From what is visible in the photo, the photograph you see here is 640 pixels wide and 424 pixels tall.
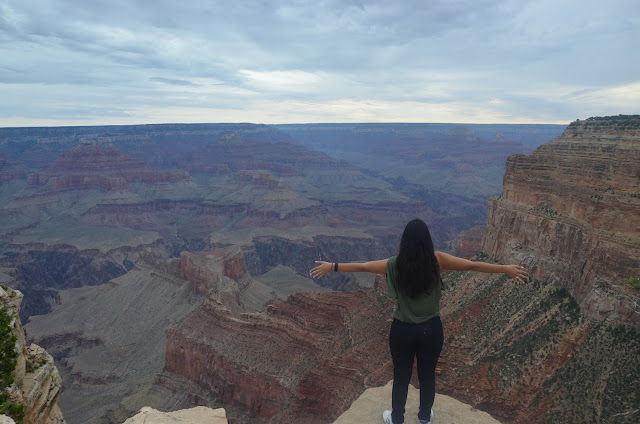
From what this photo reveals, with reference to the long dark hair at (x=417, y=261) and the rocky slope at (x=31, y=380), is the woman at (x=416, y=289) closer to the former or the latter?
the long dark hair at (x=417, y=261)

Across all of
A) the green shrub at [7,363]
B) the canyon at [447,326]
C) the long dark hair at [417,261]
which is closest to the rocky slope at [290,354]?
the canyon at [447,326]

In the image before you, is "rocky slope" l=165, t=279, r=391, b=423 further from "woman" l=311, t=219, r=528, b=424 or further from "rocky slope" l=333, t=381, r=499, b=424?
"woman" l=311, t=219, r=528, b=424

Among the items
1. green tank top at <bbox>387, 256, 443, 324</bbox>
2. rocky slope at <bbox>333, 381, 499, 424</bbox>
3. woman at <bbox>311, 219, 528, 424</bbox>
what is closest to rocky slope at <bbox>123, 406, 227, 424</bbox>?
rocky slope at <bbox>333, 381, 499, 424</bbox>

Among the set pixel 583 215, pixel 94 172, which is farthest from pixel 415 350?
pixel 94 172

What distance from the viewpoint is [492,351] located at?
2670cm

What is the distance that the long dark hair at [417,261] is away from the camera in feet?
31.0

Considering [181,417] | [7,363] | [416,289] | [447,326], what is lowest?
[447,326]

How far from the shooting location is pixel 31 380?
1209 cm

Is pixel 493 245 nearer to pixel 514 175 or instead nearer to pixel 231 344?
pixel 514 175

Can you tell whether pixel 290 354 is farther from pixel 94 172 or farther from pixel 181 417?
pixel 94 172

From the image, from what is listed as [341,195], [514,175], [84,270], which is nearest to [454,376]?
[514,175]

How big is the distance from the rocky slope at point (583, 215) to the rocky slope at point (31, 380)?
25980mm

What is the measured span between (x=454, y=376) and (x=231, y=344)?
23.1 meters

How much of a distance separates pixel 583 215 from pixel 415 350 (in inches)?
979
